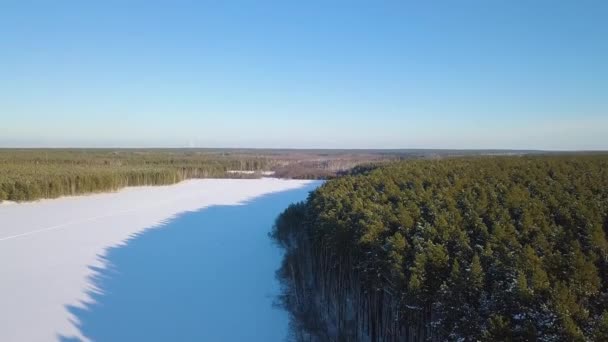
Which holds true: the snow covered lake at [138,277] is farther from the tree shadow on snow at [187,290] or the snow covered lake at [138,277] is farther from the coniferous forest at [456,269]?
the coniferous forest at [456,269]

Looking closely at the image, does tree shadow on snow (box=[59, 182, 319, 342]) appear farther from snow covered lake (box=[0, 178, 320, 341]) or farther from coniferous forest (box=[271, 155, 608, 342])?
coniferous forest (box=[271, 155, 608, 342])

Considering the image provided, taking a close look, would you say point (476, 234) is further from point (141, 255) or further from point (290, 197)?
point (290, 197)

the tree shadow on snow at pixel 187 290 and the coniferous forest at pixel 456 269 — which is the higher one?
the coniferous forest at pixel 456 269

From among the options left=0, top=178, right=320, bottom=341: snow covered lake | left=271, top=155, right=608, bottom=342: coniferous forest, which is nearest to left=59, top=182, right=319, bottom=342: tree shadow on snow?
left=0, top=178, right=320, bottom=341: snow covered lake

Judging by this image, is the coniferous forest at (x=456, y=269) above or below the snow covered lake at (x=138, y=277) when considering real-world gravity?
above

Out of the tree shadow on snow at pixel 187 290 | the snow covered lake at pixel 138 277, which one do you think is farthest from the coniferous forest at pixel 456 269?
the snow covered lake at pixel 138 277

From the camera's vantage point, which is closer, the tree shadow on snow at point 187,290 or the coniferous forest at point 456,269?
the coniferous forest at point 456,269
